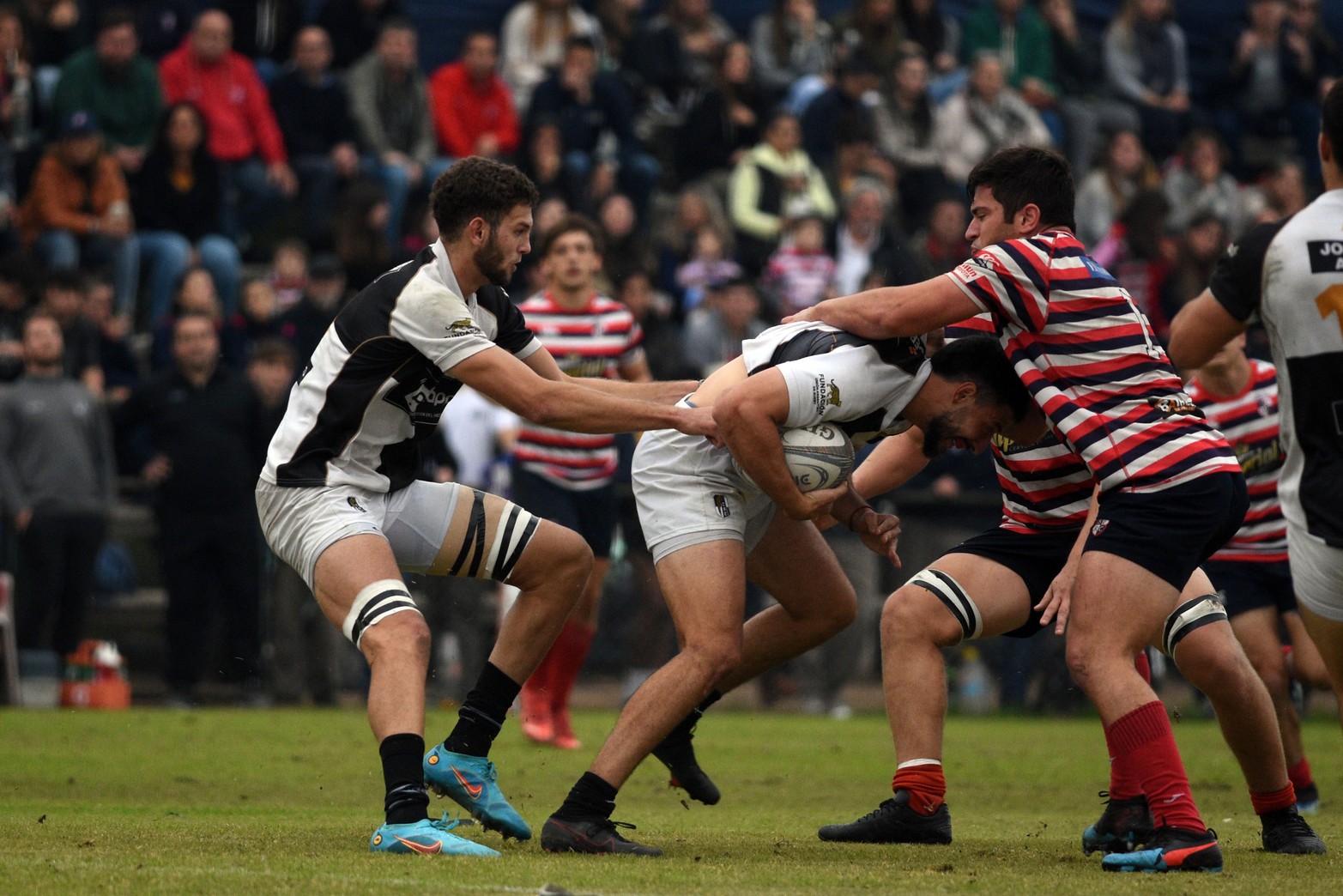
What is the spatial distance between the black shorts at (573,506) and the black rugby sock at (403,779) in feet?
14.4

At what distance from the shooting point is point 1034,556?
6.38 m

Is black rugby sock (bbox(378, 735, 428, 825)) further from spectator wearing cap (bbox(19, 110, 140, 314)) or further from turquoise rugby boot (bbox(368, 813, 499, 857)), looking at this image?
spectator wearing cap (bbox(19, 110, 140, 314))

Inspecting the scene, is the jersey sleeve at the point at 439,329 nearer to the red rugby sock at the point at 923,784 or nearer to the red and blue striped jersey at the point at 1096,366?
the red and blue striped jersey at the point at 1096,366

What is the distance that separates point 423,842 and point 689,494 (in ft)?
5.06

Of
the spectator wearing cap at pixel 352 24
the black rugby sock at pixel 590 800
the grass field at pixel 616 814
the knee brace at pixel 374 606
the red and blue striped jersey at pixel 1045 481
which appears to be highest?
the spectator wearing cap at pixel 352 24

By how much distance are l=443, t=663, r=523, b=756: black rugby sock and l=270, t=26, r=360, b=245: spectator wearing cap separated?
9.20 metres

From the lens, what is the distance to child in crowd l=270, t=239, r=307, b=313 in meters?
14.3

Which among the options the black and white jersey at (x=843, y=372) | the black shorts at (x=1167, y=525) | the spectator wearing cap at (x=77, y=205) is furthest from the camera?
the spectator wearing cap at (x=77, y=205)

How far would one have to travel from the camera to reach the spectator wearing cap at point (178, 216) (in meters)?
14.1

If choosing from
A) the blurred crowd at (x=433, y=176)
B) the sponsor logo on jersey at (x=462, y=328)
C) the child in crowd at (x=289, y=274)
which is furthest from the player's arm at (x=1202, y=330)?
the child in crowd at (x=289, y=274)

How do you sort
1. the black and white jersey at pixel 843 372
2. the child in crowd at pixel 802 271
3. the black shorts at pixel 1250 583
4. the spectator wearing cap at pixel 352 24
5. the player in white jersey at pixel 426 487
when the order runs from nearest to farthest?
the player in white jersey at pixel 426 487 < the black and white jersey at pixel 843 372 < the black shorts at pixel 1250 583 < the child in crowd at pixel 802 271 < the spectator wearing cap at pixel 352 24

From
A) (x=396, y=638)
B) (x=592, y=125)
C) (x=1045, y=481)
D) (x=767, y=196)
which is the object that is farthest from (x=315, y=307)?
(x=1045, y=481)

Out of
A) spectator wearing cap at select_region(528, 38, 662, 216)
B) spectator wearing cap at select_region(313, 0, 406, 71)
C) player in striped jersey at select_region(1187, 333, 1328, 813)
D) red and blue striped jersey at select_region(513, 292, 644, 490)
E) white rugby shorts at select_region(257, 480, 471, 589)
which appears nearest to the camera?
white rugby shorts at select_region(257, 480, 471, 589)

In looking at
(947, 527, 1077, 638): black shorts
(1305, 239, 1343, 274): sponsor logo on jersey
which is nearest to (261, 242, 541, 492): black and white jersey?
(947, 527, 1077, 638): black shorts
